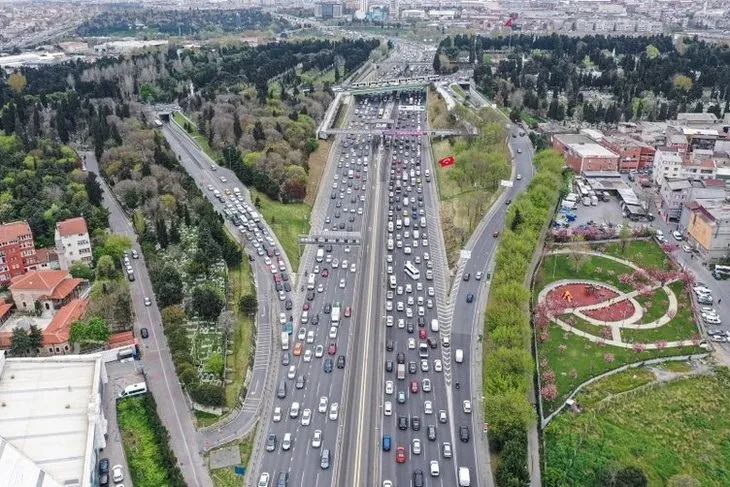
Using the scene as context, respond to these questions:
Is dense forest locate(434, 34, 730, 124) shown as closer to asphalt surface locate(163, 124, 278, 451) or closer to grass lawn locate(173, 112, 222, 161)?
grass lawn locate(173, 112, 222, 161)

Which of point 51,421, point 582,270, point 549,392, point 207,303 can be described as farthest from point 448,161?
point 51,421

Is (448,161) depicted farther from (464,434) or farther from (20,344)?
(20,344)

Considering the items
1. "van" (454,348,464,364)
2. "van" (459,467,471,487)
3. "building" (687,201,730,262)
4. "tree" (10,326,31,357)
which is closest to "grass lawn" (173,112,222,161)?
"tree" (10,326,31,357)

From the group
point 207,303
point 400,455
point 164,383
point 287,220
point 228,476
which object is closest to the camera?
point 228,476

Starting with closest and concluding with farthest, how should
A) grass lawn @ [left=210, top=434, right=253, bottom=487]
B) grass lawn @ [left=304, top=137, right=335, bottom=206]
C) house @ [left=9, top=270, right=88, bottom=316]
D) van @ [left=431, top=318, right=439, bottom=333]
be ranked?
grass lawn @ [left=210, top=434, right=253, bottom=487], van @ [left=431, top=318, right=439, bottom=333], house @ [left=9, top=270, right=88, bottom=316], grass lawn @ [left=304, top=137, right=335, bottom=206]

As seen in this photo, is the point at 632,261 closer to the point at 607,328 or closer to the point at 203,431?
the point at 607,328

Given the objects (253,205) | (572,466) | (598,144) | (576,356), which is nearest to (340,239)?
(253,205)
